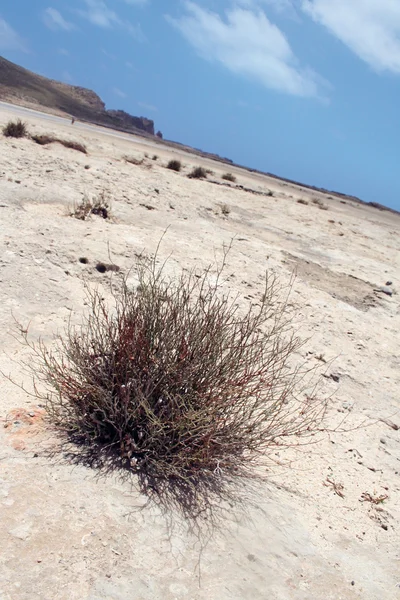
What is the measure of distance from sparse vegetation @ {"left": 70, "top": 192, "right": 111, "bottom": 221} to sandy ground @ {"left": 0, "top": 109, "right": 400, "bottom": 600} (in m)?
0.15

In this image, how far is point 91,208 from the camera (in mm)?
6941

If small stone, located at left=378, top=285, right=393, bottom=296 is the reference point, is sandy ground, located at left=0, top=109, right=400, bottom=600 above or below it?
below

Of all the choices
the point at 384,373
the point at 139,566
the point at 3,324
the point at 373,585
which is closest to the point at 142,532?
the point at 139,566

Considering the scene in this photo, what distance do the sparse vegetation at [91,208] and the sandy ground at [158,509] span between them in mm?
146

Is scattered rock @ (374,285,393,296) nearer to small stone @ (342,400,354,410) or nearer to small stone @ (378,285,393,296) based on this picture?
small stone @ (378,285,393,296)

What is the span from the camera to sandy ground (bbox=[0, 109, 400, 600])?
2.40m

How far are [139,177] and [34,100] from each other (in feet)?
130

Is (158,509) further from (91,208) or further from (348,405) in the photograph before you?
(91,208)

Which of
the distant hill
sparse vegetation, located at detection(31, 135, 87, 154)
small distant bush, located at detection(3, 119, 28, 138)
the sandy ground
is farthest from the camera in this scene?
the distant hill

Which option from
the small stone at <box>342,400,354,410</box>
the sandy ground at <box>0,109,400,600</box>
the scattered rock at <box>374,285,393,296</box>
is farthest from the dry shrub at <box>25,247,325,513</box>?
the scattered rock at <box>374,285,393,296</box>

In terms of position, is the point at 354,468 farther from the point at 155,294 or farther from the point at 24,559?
the point at 24,559

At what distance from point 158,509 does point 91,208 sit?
493cm

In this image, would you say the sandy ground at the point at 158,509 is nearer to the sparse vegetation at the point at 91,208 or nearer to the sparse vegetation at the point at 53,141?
the sparse vegetation at the point at 91,208

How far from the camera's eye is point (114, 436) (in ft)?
10.1
